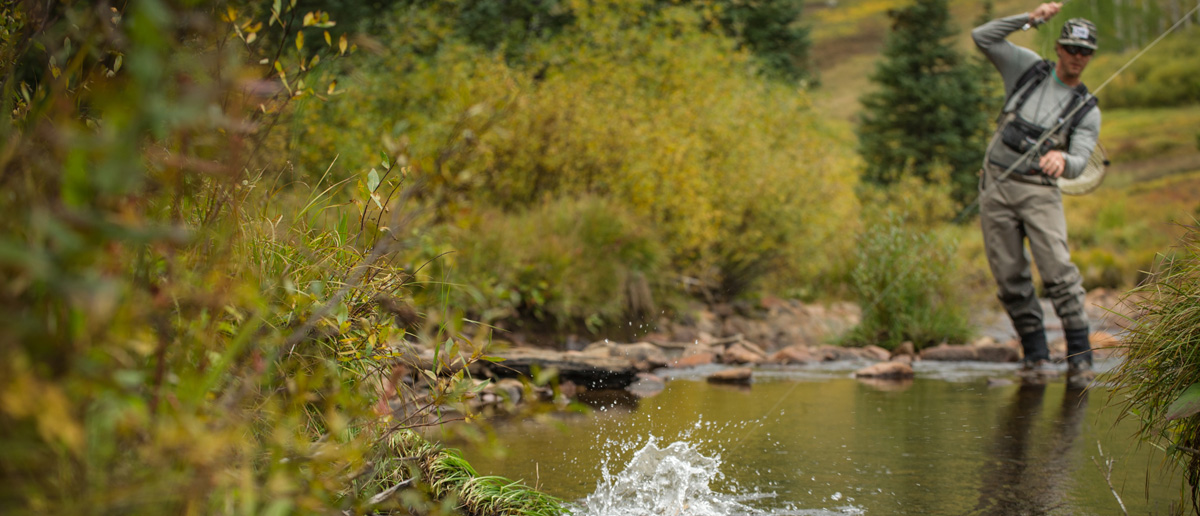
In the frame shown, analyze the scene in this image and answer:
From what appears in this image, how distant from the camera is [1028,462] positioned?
4066mm

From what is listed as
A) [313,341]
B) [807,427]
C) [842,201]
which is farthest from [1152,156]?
[313,341]

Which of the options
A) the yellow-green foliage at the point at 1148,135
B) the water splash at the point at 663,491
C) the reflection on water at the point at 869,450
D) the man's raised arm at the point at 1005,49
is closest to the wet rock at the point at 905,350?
the reflection on water at the point at 869,450

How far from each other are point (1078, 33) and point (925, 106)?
29.1 meters

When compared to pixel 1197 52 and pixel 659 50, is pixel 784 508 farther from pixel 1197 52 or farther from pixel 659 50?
pixel 1197 52

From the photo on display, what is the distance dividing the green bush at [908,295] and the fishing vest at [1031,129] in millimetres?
2204

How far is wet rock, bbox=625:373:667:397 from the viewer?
20.8 ft

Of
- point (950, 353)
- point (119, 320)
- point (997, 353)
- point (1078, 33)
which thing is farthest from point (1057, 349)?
point (119, 320)

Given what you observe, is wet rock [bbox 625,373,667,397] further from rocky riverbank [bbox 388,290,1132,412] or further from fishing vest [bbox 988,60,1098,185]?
fishing vest [bbox 988,60,1098,185]

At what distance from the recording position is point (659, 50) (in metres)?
14.0

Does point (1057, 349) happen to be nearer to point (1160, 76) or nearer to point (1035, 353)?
point (1035, 353)

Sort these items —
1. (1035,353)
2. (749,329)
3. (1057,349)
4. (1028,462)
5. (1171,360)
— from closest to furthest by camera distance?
(1171,360)
(1028,462)
(1035,353)
(1057,349)
(749,329)

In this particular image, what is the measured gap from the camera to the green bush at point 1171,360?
7.77ft

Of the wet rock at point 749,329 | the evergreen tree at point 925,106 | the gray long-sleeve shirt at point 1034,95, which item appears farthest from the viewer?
the evergreen tree at point 925,106

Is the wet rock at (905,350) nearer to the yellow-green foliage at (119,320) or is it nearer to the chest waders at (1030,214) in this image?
the chest waders at (1030,214)
